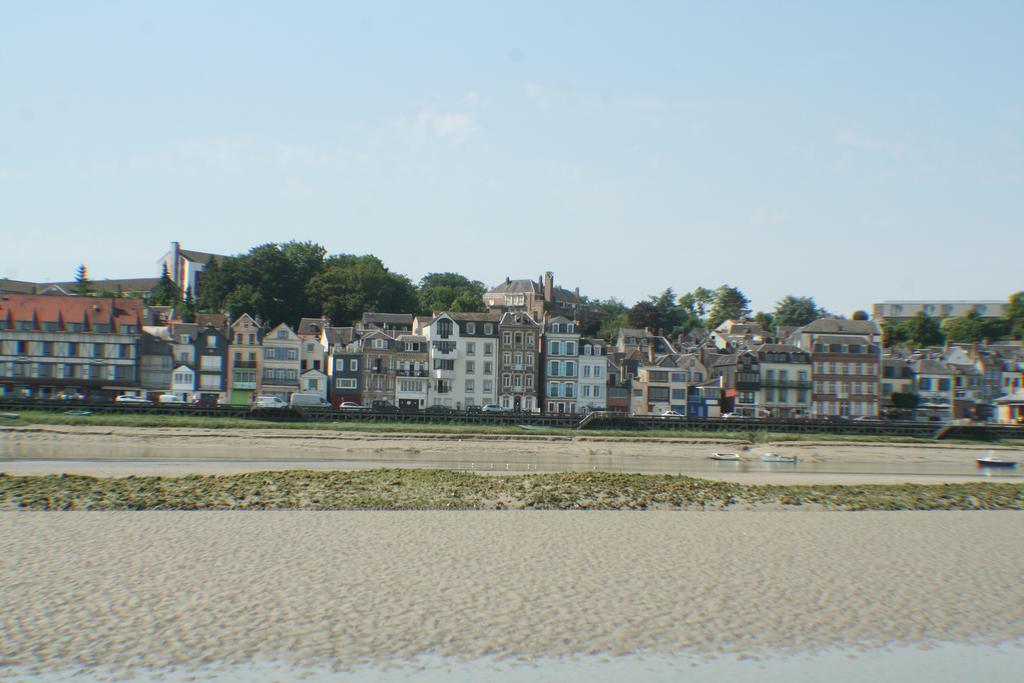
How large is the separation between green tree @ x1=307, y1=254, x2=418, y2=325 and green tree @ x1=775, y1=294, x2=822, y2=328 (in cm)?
7088

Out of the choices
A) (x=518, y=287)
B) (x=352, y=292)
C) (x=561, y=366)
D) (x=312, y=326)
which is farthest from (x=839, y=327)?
(x=518, y=287)

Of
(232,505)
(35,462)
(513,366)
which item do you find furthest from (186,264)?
(232,505)

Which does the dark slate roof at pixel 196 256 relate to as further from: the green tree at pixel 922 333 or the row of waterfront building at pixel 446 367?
the green tree at pixel 922 333

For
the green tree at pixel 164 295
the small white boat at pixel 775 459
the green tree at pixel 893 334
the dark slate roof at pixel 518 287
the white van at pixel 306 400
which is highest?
the dark slate roof at pixel 518 287

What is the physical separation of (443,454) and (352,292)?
218 feet

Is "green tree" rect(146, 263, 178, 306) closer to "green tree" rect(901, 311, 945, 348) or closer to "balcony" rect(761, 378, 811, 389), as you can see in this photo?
"balcony" rect(761, 378, 811, 389)

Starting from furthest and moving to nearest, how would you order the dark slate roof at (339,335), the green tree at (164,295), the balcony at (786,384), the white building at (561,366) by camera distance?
the green tree at (164,295)
the balcony at (786,384)
the dark slate roof at (339,335)
the white building at (561,366)

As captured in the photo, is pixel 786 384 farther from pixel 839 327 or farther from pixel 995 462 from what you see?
pixel 995 462

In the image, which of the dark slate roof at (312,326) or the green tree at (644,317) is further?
the green tree at (644,317)

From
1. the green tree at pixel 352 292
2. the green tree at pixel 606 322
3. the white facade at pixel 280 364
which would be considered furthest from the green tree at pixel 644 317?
the white facade at pixel 280 364

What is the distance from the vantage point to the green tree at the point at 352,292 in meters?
108

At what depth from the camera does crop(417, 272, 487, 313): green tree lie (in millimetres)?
126188

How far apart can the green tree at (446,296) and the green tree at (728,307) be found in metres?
44.9

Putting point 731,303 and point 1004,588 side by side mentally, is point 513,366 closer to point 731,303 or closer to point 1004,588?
point 1004,588
